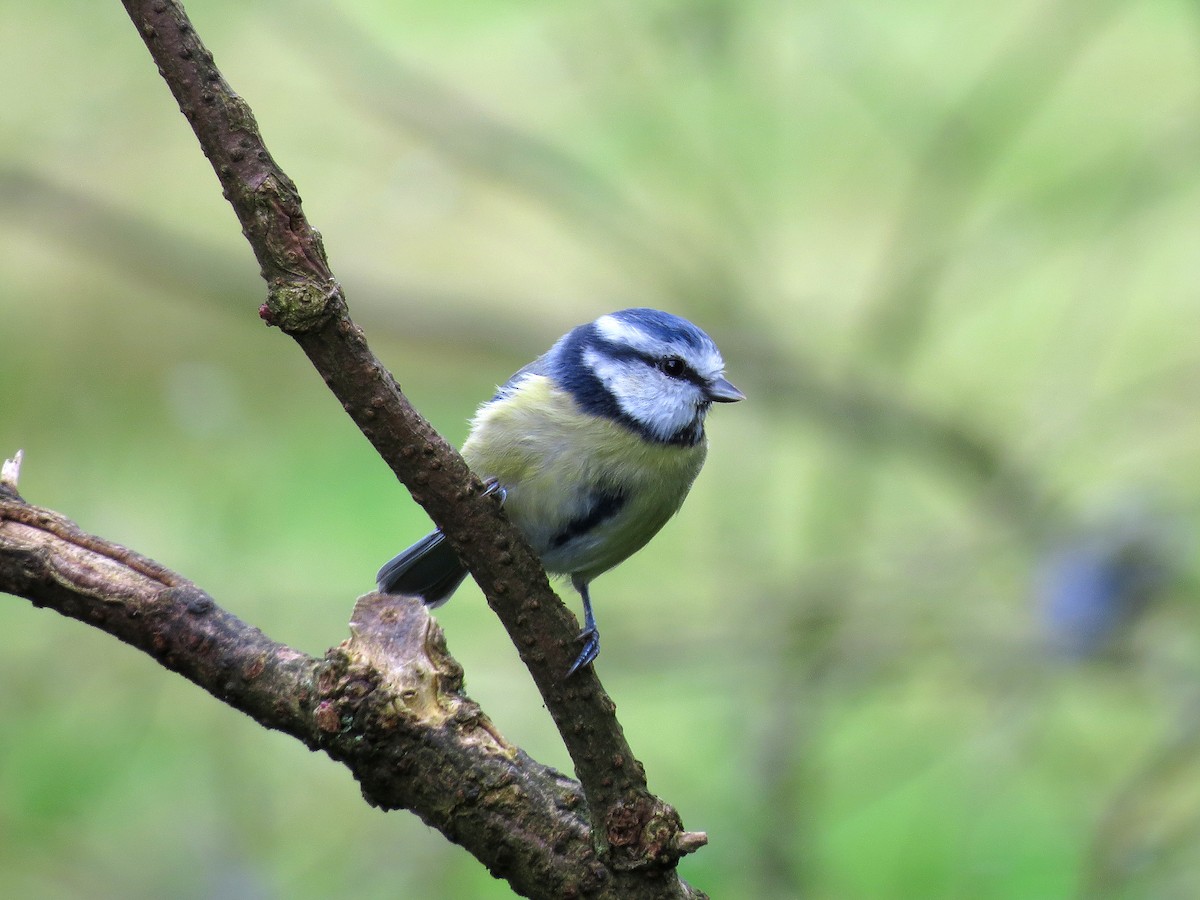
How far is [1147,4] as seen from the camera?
4.56 meters

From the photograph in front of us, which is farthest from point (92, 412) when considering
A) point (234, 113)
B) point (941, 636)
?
point (234, 113)

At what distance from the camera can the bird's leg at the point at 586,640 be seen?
4.78ft

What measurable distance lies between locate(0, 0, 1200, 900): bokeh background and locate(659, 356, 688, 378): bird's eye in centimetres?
122

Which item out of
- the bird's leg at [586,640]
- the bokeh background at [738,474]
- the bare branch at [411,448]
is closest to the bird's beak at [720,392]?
the bird's leg at [586,640]

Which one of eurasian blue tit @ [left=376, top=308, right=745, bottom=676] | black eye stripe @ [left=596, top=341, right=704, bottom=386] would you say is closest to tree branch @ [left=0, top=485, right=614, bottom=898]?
eurasian blue tit @ [left=376, top=308, right=745, bottom=676]

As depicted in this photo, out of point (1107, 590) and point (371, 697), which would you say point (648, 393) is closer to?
point (371, 697)

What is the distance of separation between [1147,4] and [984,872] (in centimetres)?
332

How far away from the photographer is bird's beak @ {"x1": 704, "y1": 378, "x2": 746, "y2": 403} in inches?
87.7

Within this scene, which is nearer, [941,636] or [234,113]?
[234,113]

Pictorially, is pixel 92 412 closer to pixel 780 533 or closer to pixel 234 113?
pixel 780 533

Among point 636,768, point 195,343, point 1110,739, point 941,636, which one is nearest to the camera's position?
point 636,768

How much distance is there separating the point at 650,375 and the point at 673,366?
0.15 feet

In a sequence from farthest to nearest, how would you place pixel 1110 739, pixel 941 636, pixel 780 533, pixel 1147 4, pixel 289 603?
pixel 780 533 → pixel 1147 4 → pixel 1110 739 → pixel 289 603 → pixel 941 636

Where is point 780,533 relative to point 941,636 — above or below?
above
